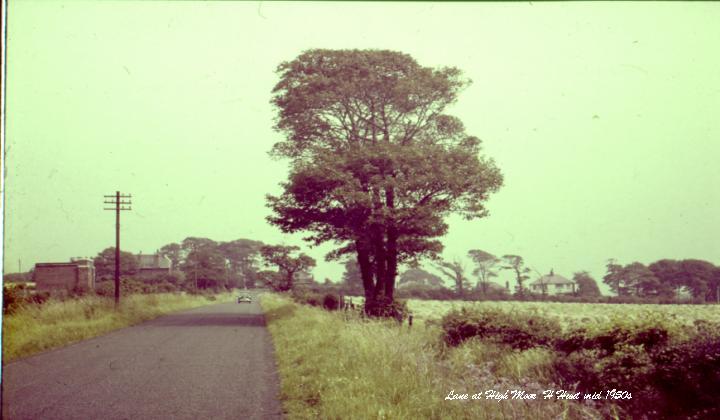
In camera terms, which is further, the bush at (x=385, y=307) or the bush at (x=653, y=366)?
the bush at (x=385, y=307)

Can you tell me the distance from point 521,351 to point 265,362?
22.7ft

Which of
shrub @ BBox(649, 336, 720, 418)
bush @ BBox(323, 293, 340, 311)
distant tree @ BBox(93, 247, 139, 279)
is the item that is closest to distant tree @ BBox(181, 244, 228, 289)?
distant tree @ BBox(93, 247, 139, 279)

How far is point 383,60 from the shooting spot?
2556cm

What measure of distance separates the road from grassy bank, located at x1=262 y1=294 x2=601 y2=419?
0.55m

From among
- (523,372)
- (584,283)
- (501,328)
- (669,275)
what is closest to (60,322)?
(501,328)

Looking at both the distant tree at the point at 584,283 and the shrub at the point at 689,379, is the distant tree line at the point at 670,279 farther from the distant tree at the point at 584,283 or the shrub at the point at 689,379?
the distant tree at the point at 584,283

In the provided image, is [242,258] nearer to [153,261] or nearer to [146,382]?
[153,261]

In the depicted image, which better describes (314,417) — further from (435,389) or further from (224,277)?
(224,277)

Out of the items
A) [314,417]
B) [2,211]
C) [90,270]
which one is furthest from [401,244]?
[90,270]

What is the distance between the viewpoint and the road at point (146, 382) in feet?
25.6

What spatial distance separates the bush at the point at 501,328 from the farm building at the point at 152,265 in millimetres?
92225

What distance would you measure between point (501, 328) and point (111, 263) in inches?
3271

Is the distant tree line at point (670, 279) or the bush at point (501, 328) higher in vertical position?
the distant tree line at point (670, 279)

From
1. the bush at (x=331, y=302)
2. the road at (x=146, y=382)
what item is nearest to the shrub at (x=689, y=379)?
the road at (x=146, y=382)
